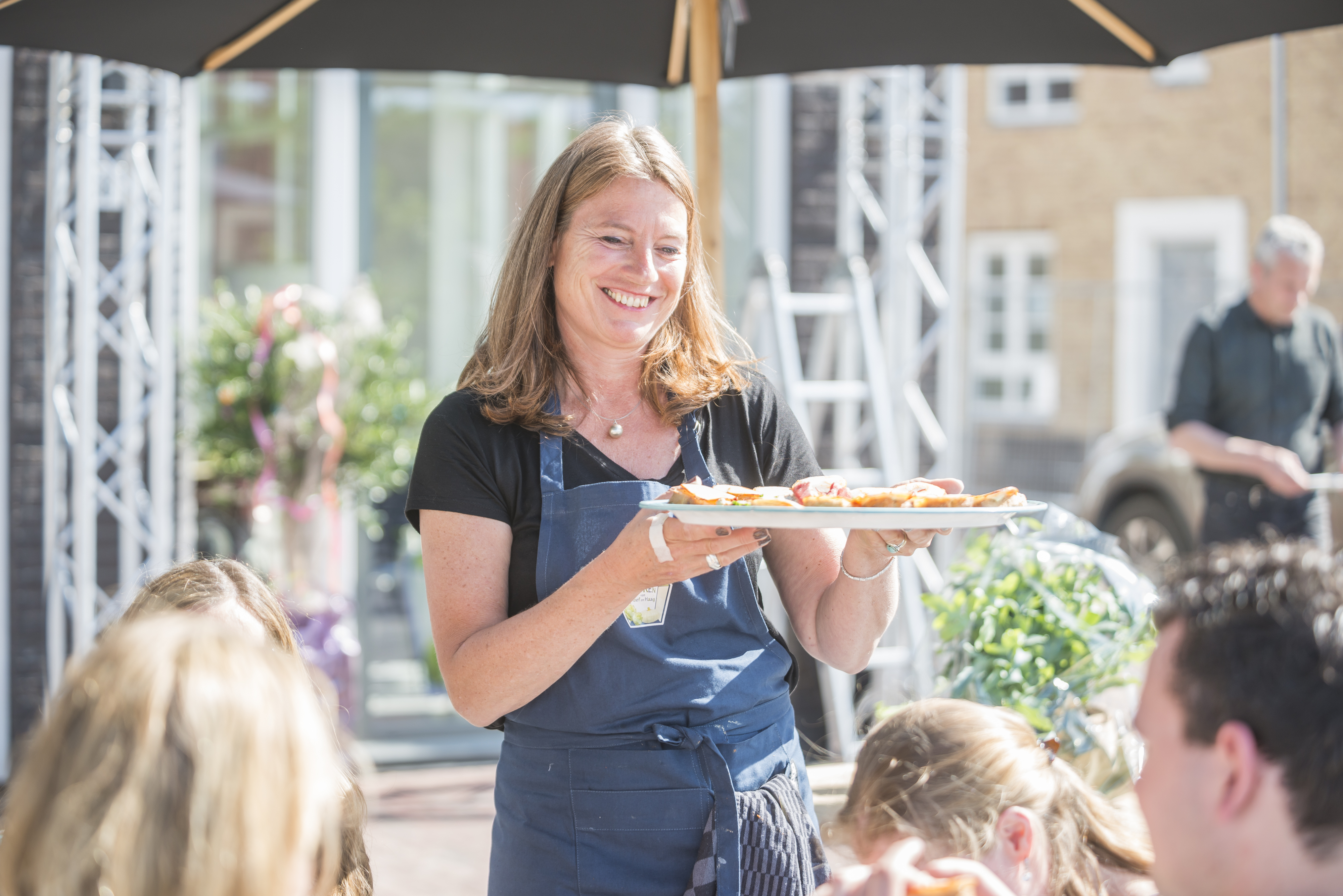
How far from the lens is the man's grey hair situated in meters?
5.34

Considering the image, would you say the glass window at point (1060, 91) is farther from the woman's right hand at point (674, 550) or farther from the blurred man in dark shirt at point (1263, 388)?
the woman's right hand at point (674, 550)

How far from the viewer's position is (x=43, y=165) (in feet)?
18.3

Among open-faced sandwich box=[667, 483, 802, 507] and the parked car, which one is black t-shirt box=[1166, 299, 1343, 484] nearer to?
the parked car

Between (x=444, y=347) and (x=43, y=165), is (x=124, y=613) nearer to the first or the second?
(x=43, y=165)

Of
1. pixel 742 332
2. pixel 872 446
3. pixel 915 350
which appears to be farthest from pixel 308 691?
pixel 872 446

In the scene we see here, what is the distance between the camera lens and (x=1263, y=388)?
5.44m

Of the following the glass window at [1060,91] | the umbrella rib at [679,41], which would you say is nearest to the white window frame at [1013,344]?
the glass window at [1060,91]

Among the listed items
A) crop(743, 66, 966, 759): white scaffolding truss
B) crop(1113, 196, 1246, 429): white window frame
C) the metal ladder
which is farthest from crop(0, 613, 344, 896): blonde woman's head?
crop(1113, 196, 1246, 429): white window frame

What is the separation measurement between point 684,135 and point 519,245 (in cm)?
452

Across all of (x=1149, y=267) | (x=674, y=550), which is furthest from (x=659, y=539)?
(x=1149, y=267)

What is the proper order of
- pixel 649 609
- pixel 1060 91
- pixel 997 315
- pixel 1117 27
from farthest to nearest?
pixel 997 315 → pixel 1060 91 → pixel 1117 27 → pixel 649 609

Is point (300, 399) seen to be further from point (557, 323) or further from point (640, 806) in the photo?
point (640, 806)

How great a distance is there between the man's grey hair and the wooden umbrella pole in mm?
2966

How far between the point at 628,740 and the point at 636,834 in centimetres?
14
